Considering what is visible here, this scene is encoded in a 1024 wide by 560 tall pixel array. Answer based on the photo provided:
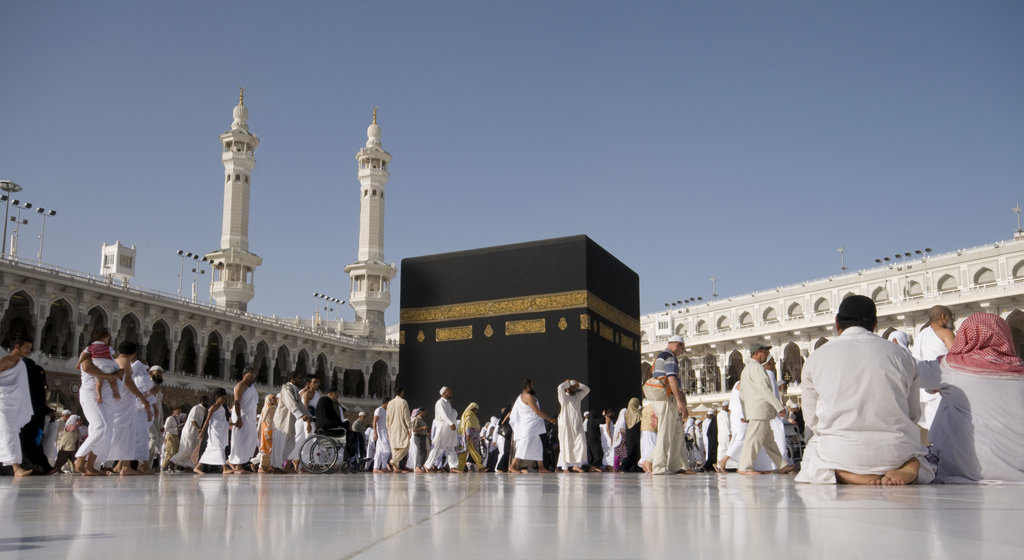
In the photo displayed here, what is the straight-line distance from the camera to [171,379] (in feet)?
92.5

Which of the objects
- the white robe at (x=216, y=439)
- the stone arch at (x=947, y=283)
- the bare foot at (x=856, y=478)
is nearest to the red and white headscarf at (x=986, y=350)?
the bare foot at (x=856, y=478)

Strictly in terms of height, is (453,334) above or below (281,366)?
below

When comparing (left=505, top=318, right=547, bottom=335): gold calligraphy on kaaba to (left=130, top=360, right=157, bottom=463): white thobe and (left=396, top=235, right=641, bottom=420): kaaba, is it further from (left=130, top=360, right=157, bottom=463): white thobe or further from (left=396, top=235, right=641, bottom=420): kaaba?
(left=130, top=360, right=157, bottom=463): white thobe

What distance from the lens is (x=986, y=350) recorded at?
3682mm

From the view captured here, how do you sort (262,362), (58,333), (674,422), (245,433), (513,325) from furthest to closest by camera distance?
(262,362) → (58,333) → (513,325) → (245,433) → (674,422)

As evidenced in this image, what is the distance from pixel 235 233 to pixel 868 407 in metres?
35.6

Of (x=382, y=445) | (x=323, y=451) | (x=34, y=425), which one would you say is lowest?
(x=382, y=445)

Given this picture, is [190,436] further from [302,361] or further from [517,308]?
[302,361]

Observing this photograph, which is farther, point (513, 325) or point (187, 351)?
point (187, 351)

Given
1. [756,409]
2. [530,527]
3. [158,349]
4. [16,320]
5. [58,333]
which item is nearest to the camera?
[530,527]

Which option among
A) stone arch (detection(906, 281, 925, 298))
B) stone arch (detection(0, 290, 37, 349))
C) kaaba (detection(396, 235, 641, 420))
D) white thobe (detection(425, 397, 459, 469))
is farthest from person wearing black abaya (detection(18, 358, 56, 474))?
stone arch (detection(906, 281, 925, 298))

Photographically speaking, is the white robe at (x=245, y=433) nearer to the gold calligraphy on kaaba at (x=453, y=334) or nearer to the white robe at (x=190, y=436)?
the white robe at (x=190, y=436)

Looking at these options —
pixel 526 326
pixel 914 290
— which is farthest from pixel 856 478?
pixel 914 290

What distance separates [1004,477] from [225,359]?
30.8 metres
